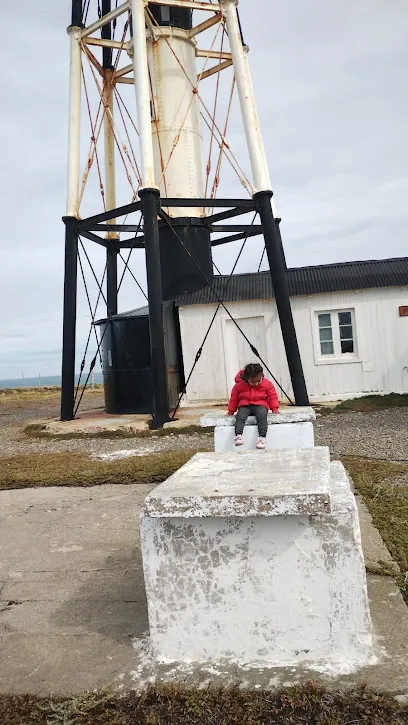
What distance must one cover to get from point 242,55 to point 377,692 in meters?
14.0

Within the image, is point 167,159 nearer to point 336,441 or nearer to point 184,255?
point 184,255

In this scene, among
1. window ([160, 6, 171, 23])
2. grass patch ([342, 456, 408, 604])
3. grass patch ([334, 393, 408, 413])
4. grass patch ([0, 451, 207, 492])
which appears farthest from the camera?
window ([160, 6, 171, 23])

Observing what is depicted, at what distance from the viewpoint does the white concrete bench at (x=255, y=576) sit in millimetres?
2754

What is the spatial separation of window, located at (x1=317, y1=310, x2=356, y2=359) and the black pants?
10510mm

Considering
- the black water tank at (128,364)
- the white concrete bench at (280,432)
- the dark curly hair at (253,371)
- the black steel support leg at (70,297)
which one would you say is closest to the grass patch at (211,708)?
the white concrete bench at (280,432)

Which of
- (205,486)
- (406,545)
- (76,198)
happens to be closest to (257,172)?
(76,198)

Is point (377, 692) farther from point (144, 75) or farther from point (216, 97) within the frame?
point (216, 97)

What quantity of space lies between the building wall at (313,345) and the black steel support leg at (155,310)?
4343mm

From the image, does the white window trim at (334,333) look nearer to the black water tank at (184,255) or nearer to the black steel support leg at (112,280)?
Answer: the black water tank at (184,255)

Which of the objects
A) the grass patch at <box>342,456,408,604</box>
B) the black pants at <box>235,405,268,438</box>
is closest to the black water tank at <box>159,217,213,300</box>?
the grass patch at <box>342,456,408,604</box>

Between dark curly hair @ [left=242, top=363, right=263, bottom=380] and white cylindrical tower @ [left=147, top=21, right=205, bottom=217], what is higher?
white cylindrical tower @ [left=147, top=21, right=205, bottom=217]

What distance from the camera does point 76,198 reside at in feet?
47.0

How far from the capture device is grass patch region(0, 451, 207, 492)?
7262 millimetres

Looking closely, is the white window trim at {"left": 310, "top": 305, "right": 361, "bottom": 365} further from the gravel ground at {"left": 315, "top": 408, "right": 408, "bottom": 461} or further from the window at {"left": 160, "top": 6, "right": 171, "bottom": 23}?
the window at {"left": 160, "top": 6, "right": 171, "bottom": 23}
